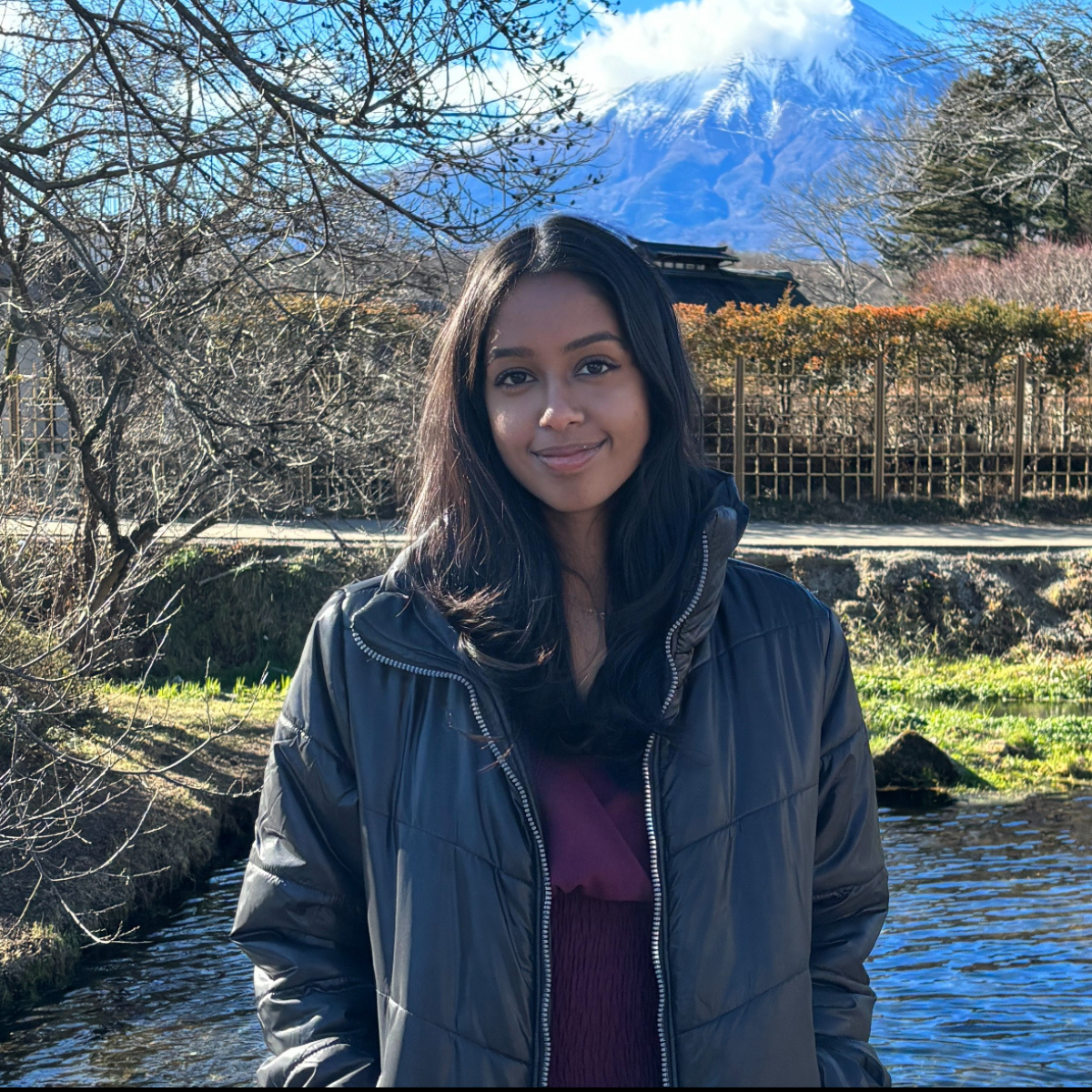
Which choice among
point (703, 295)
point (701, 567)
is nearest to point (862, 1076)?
point (701, 567)

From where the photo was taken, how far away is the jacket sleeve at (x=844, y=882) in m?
1.92

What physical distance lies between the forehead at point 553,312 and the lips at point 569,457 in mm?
161

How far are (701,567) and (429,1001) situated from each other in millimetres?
722

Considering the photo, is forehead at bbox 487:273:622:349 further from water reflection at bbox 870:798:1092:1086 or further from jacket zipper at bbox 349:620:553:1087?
water reflection at bbox 870:798:1092:1086

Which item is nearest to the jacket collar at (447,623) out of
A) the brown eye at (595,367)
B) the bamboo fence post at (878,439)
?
the brown eye at (595,367)

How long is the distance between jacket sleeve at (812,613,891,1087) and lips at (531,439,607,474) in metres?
0.45

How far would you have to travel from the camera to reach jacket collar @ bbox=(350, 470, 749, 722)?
1861 mm

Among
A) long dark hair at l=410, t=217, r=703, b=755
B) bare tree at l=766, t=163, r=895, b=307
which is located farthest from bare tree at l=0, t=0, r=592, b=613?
bare tree at l=766, t=163, r=895, b=307

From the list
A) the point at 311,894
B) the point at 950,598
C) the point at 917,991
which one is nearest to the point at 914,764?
the point at 917,991

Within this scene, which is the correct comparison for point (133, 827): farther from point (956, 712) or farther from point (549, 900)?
point (956, 712)

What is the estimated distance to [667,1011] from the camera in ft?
5.69

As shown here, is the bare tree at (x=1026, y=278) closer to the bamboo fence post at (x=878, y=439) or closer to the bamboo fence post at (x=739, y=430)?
the bamboo fence post at (x=878, y=439)

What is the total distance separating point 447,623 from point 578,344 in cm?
47

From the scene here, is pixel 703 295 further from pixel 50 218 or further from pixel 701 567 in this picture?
pixel 701 567
